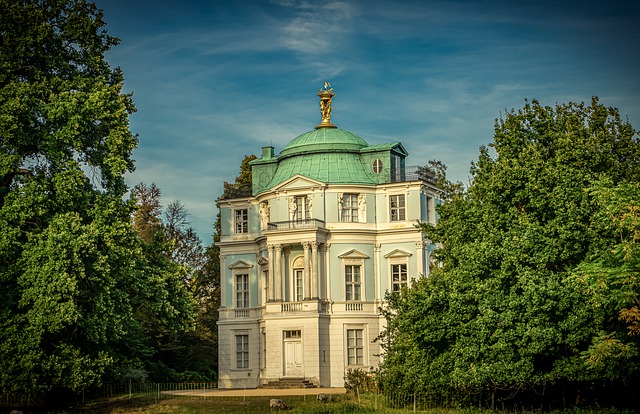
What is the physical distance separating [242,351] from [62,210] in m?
22.7

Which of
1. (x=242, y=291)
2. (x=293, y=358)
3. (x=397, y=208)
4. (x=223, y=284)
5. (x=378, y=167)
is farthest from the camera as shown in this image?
(x=223, y=284)

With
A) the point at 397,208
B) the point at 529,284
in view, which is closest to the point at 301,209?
the point at 397,208

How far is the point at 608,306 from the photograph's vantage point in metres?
29.0

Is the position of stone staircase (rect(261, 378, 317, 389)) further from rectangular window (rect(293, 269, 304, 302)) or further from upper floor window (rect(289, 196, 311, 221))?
upper floor window (rect(289, 196, 311, 221))

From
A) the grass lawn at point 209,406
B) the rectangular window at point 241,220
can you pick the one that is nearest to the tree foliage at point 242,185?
the rectangular window at point 241,220

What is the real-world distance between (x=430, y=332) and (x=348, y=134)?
79.1 feet

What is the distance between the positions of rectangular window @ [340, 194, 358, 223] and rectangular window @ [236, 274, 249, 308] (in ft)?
23.3

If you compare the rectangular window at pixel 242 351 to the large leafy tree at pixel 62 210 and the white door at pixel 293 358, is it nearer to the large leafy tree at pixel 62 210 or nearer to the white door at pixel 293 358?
the white door at pixel 293 358

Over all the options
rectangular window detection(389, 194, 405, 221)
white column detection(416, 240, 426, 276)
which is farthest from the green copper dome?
white column detection(416, 240, 426, 276)

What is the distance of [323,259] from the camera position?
50938mm

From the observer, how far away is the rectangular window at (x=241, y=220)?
55.0 m

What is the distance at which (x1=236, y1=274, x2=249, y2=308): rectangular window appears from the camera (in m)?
54.3

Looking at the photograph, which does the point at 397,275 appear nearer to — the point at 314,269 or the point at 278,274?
the point at 314,269

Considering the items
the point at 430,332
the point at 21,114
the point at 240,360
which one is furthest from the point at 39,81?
the point at 240,360
